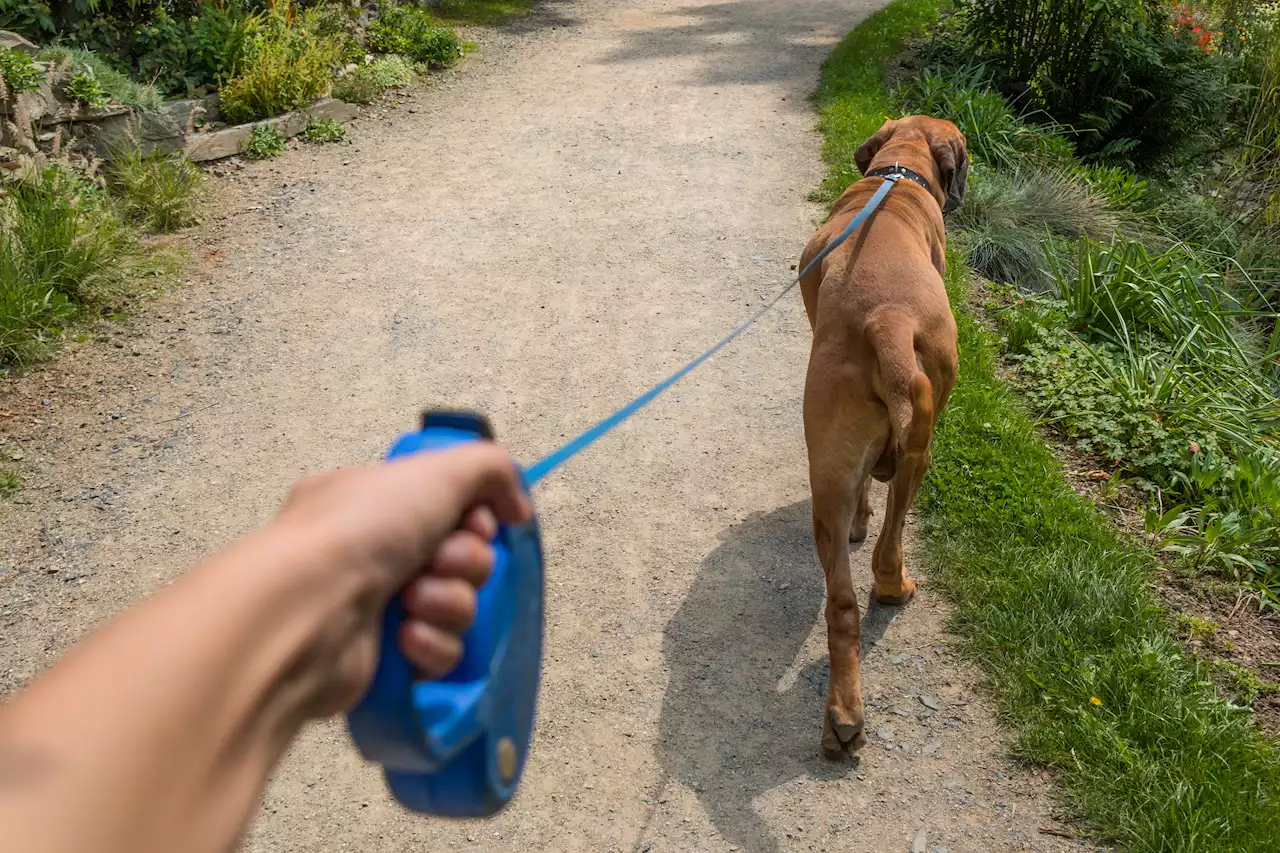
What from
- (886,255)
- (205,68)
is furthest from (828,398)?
(205,68)

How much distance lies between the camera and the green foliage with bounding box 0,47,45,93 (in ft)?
23.9

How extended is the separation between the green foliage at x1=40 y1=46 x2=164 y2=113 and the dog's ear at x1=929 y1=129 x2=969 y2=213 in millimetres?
6670

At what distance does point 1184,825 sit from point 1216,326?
4.64 m

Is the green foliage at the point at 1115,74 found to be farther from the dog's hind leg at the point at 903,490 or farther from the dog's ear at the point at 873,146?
the dog's hind leg at the point at 903,490

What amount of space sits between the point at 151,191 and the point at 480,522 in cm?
786

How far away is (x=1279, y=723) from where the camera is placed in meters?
4.00

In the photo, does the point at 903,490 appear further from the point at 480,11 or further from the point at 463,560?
the point at 480,11

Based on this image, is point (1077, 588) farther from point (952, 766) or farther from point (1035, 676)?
point (952, 766)

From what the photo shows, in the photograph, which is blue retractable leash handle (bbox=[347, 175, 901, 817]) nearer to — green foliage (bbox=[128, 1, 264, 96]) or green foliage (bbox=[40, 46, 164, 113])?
green foliage (bbox=[40, 46, 164, 113])

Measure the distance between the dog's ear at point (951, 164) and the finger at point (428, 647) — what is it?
4.62 meters

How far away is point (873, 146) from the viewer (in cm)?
545

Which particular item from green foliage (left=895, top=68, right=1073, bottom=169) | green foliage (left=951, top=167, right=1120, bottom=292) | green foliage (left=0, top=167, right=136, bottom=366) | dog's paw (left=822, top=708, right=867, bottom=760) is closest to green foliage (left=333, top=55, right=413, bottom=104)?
green foliage (left=0, top=167, right=136, bottom=366)

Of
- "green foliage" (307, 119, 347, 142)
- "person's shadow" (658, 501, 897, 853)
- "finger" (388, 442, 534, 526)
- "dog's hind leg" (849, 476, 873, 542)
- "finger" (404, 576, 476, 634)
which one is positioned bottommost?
"person's shadow" (658, 501, 897, 853)

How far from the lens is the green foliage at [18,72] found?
730cm
